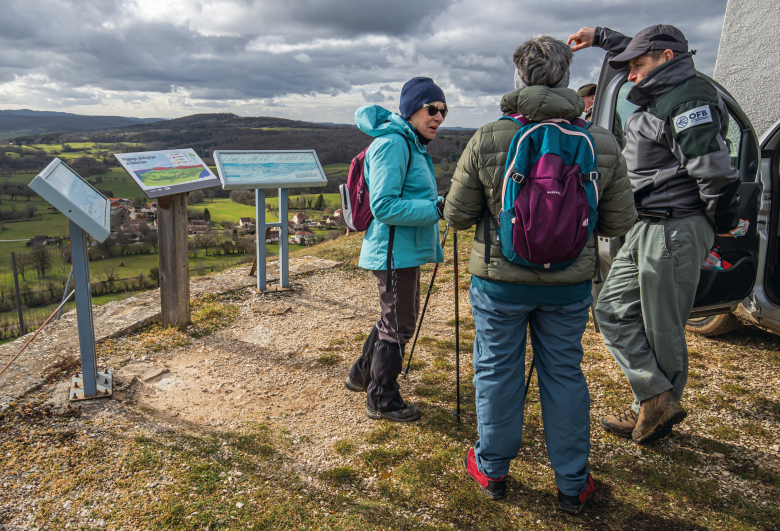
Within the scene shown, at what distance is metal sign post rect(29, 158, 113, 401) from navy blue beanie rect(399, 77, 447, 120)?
212cm

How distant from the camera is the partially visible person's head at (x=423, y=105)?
9.47 feet

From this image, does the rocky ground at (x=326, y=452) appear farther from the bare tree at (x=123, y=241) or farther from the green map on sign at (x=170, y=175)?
the bare tree at (x=123, y=241)

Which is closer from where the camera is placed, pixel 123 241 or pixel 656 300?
pixel 656 300

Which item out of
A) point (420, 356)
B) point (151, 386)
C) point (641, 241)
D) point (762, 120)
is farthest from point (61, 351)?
→ point (762, 120)

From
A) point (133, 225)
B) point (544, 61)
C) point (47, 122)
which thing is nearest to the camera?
point (544, 61)

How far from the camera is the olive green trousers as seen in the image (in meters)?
2.73

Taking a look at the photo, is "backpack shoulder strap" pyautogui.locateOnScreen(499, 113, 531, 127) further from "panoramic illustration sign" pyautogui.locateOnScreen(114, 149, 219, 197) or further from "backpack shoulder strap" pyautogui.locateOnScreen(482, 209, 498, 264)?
"panoramic illustration sign" pyautogui.locateOnScreen(114, 149, 219, 197)

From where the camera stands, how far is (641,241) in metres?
2.85

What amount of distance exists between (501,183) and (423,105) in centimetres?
105

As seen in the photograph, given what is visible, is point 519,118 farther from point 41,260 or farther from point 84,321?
point 41,260

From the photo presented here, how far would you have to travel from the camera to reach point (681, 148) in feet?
8.44

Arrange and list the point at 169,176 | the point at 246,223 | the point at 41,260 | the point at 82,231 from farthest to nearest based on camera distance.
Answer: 1. the point at 246,223
2. the point at 41,260
3. the point at 169,176
4. the point at 82,231

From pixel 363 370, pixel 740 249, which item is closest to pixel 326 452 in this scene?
pixel 363 370

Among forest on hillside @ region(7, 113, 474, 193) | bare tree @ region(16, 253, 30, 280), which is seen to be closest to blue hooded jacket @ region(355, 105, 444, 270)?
bare tree @ region(16, 253, 30, 280)
